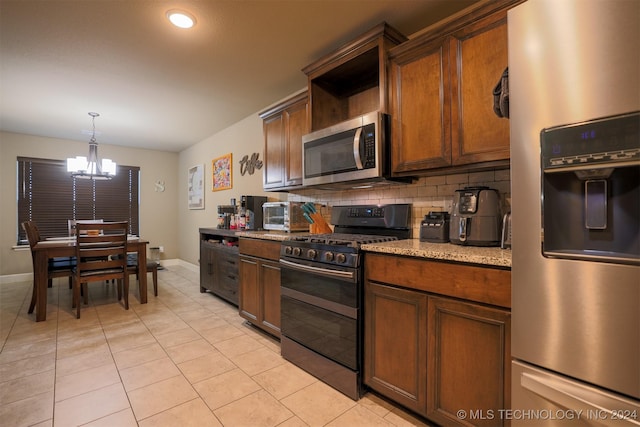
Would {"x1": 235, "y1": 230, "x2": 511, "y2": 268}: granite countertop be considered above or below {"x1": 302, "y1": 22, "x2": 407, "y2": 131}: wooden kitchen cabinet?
below

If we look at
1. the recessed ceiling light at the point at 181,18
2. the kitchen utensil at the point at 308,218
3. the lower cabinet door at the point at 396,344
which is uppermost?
the recessed ceiling light at the point at 181,18

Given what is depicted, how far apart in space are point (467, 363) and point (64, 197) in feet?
20.9

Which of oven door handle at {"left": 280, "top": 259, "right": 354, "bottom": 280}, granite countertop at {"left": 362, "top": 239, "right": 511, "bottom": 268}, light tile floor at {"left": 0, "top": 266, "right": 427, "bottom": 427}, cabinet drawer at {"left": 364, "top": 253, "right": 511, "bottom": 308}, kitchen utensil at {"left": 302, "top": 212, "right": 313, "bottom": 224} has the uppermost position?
kitchen utensil at {"left": 302, "top": 212, "right": 313, "bottom": 224}

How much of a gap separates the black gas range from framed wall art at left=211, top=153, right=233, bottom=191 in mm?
2612

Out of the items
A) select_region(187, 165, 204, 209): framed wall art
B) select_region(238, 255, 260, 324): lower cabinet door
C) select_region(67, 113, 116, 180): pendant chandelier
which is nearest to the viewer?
select_region(238, 255, 260, 324): lower cabinet door

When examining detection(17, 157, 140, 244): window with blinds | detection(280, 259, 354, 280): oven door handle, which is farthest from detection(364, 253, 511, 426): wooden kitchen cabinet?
detection(17, 157, 140, 244): window with blinds

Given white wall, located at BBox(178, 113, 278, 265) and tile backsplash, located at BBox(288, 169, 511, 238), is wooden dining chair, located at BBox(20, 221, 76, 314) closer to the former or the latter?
white wall, located at BBox(178, 113, 278, 265)

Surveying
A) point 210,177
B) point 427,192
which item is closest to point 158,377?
point 427,192

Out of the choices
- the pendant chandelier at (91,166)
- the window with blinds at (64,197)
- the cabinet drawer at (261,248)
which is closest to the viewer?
the cabinet drawer at (261,248)

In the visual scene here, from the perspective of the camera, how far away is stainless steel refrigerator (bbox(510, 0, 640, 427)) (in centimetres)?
80

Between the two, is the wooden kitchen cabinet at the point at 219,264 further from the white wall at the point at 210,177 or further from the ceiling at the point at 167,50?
the ceiling at the point at 167,50

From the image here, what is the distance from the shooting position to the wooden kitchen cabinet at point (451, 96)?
1476mm

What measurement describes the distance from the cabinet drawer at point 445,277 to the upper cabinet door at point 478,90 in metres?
0.61

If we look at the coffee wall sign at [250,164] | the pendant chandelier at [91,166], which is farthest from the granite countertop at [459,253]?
the pendant chandelier at [91,166]
